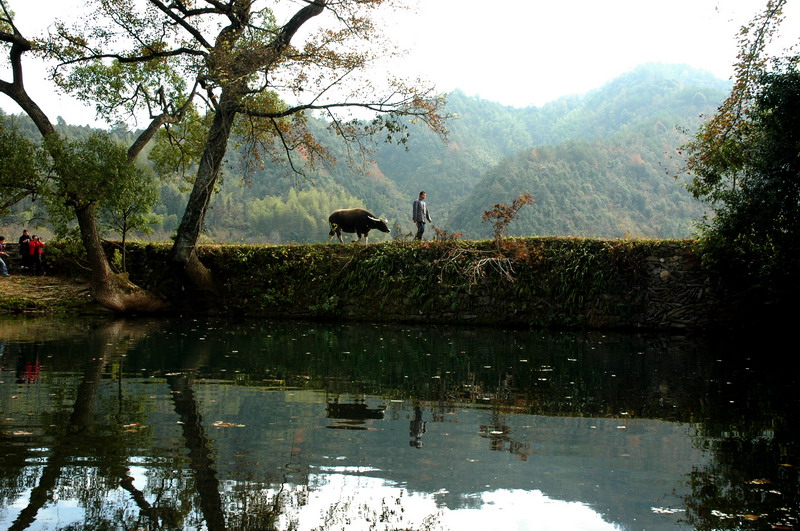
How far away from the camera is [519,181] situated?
67062mm

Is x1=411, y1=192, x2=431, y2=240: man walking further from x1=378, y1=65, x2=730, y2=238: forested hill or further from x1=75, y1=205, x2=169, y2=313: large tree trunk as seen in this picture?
x1=378, y1=65, x2=730, y2=238: forested hill

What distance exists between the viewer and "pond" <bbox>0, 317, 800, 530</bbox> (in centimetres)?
326

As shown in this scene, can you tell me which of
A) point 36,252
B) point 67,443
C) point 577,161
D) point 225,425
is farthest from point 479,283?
point 577,161

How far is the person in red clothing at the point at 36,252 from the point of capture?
71.2ft

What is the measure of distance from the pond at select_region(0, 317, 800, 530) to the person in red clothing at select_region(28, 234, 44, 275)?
13.9 meters

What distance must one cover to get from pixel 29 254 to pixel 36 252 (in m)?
0.44

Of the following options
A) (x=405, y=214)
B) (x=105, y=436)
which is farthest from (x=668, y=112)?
(x=105, y=436)

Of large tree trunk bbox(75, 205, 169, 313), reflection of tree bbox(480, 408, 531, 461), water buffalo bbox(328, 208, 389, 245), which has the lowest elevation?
reflection of tree bbox(480, 408, 531, 461)

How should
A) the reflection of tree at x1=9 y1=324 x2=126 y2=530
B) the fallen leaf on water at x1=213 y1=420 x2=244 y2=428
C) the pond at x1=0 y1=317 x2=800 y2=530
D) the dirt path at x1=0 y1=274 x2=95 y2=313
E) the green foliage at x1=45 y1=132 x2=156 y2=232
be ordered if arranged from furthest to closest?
the dirt path at x1=0 y1=274 x2=95 y2=313
the green foliage at x1=45 y1=132 x2=156 y2=232
the fallen leaf on water at x1=213 y1=420 x2=244 y2=428
the pond at x1=0 y1=317 x2=800 y2=530
the reflection of tree at x1=9 y1=324 x2=126 y2=530

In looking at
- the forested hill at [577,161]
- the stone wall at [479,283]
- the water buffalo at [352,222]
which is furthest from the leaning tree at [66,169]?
the forested hill at [577,161]

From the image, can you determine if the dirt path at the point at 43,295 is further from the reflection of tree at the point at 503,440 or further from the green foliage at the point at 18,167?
the reflection of tree at the point at 503,440

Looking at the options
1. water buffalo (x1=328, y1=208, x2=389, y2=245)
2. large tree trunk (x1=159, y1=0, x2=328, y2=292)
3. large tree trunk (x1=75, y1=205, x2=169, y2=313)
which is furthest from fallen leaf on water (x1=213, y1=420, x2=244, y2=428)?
water buffalo (x1=328, y1=208, x2=389, y2=245)

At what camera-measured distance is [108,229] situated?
18422 millimetres

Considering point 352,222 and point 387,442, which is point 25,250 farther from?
point 387,442
